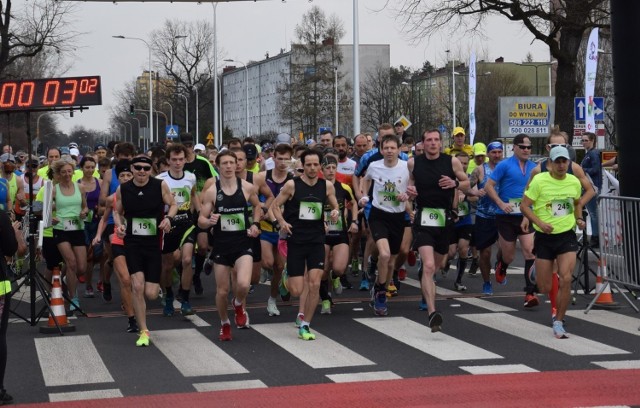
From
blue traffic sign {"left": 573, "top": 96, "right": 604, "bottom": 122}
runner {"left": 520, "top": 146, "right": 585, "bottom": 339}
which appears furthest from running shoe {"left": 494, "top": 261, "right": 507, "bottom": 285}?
blue traffic sign {"left": 573, "top": 96, "right": 604, "bottom": 122}

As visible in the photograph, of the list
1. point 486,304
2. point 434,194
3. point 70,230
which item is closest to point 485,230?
point 486,304

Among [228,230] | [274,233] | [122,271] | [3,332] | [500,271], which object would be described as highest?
[228,230]

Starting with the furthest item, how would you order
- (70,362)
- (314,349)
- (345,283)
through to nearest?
(345,283) → (314,349) → (70,362)

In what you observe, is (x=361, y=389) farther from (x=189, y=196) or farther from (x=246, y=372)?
(x=189, y=196)

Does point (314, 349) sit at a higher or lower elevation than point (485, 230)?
lower

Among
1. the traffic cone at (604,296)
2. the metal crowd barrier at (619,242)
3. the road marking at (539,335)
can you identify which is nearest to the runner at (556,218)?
the road marking at (539,335)

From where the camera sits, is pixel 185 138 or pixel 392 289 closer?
pixel 392 289

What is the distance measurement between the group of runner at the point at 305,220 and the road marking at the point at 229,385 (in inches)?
88.8

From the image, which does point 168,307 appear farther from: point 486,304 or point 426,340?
point 486,304

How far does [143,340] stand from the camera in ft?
36.7

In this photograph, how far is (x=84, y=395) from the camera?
8.73 metres

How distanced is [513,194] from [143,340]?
5150 millimetres

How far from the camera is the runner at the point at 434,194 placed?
1221cm

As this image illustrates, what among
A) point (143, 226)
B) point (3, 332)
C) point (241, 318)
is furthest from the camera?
point (241, 318)
